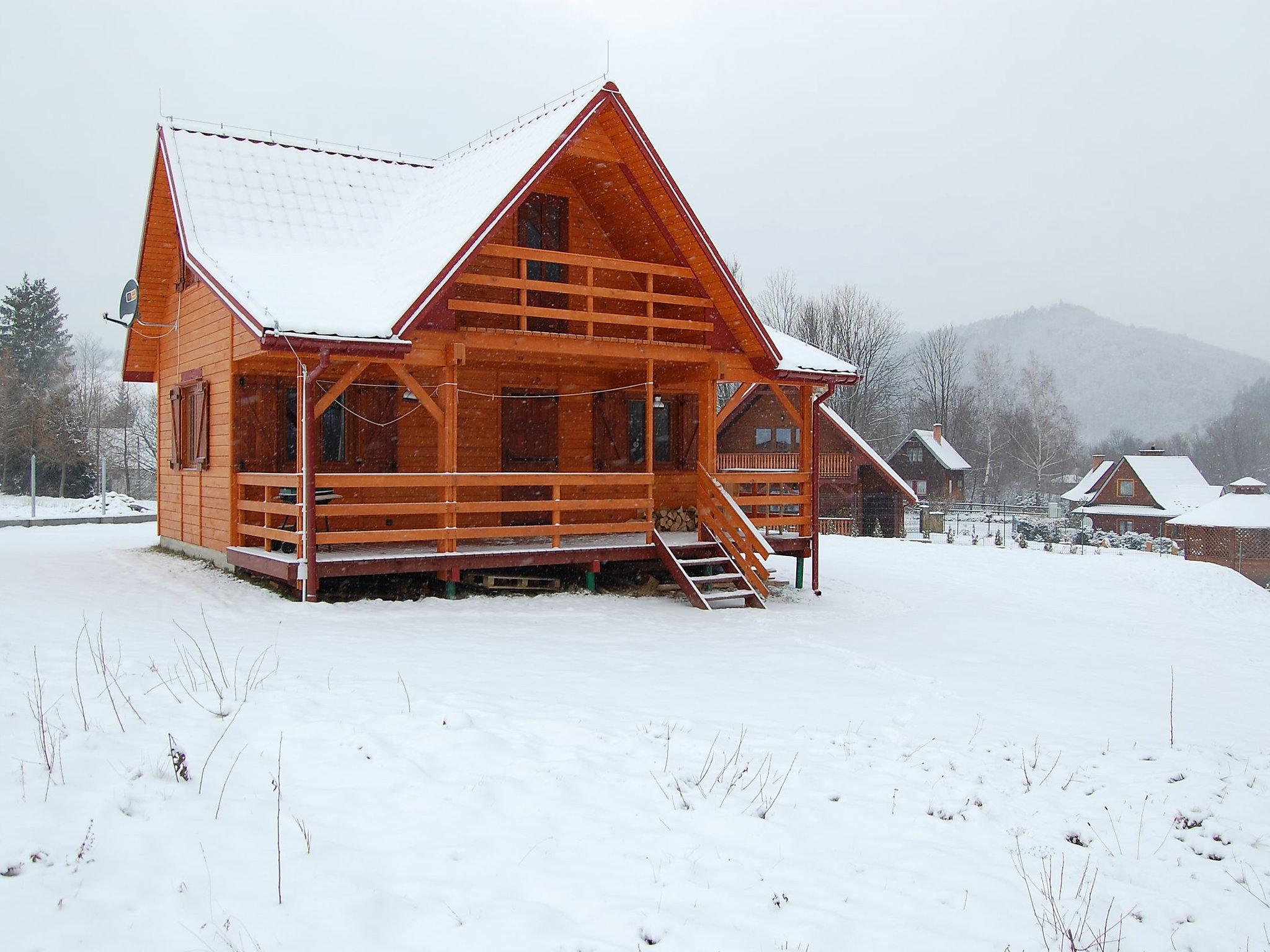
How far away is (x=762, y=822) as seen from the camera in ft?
17.9

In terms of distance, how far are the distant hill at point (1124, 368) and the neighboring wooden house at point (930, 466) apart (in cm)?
9723

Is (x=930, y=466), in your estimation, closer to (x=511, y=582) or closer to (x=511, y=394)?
(x=511, y=394)

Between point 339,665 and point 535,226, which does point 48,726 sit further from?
point 535,226

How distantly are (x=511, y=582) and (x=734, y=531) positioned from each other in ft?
11.2

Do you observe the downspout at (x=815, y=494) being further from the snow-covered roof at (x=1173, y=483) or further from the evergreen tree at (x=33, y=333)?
the evergreen tree at (x=33, y=333)

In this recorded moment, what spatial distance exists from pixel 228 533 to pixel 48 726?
8.38 m

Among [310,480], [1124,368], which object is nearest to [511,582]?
[310,480]

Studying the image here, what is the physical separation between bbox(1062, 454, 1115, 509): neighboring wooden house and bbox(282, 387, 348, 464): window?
2009 inches

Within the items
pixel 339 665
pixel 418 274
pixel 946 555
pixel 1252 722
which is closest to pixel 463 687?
pixel 339 665

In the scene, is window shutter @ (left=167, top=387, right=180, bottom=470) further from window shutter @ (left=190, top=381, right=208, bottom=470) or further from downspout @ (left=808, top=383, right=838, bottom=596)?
downspout @ (left=808, top=383, right=838, bottom=596)

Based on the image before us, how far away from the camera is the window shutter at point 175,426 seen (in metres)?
16.0

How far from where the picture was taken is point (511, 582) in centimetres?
1354

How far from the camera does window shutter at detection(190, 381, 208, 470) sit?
1459 cm

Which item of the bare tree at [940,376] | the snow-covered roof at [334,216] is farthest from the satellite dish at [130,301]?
the bare tree at [940,376]
